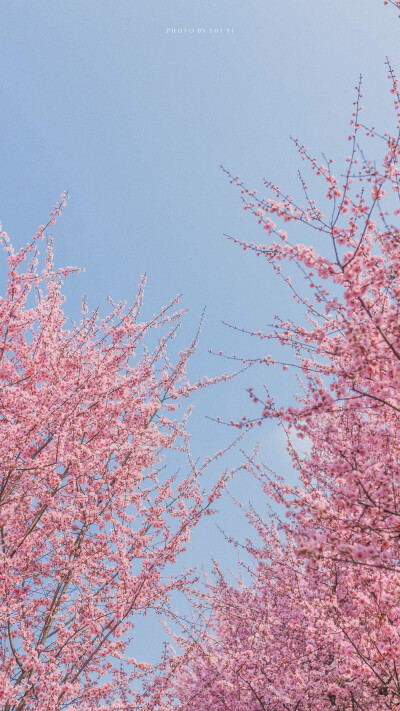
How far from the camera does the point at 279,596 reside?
8734 mm

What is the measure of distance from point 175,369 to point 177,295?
4.87ft

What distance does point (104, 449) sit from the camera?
679cm

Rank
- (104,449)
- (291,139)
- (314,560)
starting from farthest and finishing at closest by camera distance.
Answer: (104,449) → (291,139) → (314,560)

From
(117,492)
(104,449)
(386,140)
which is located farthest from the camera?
(117,492)

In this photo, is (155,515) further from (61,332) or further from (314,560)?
(314,560)

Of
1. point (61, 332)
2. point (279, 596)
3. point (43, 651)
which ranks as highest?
point (61, 332)

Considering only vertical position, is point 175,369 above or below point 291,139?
below

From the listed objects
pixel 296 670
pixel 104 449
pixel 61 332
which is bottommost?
pixel 296 670

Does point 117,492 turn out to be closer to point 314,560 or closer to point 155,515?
point 155,515

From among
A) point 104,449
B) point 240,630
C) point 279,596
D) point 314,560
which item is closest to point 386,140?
point 314,560

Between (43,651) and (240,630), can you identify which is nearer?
(43,651)

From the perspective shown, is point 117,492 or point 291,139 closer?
point 291,139

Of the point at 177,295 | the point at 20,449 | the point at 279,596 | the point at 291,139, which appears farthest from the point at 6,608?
the point at 291,139

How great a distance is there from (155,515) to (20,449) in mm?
2958
